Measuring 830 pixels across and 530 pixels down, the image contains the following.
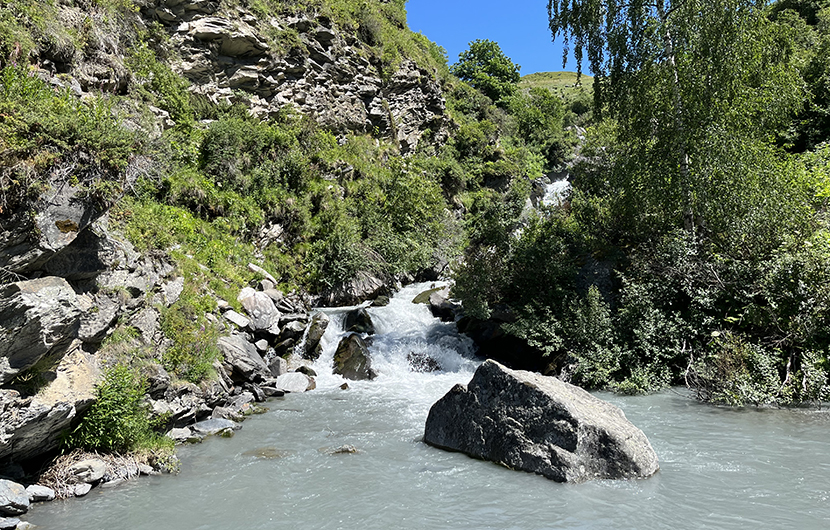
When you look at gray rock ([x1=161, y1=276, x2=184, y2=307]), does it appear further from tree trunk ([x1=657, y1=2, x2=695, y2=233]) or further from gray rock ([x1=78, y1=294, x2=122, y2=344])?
tree trunk ([x1=657, y1=2, x2=695, y2=233])

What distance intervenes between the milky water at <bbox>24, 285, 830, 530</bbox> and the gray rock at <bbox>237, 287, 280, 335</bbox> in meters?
4.12

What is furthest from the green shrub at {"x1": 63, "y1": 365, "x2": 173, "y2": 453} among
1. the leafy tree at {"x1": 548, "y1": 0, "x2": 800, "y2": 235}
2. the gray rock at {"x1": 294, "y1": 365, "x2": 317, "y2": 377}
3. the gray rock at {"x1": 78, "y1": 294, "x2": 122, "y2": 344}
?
the leafy tree at {"x1": 548, "y1": 0, "x2": 800, "y2": 235}

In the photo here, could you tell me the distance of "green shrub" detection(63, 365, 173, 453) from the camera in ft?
24.7

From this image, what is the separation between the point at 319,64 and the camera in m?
27.0

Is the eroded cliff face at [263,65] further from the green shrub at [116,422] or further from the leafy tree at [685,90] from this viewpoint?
the leafy tree at [685,90]

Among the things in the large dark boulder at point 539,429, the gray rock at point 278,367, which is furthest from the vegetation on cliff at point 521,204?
the large dark boulder at point 539,429

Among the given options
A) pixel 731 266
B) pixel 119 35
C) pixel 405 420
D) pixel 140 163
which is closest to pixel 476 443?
pixel 405 420

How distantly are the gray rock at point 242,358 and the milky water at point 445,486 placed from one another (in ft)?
6.63

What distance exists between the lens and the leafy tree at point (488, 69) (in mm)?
42750

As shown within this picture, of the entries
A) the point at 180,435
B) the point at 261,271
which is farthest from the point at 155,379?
the point at 261,271

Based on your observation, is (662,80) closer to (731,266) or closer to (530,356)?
(731,266)

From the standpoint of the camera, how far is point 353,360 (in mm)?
15406

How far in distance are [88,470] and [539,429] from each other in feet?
23.2

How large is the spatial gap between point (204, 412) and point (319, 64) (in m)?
22.2
